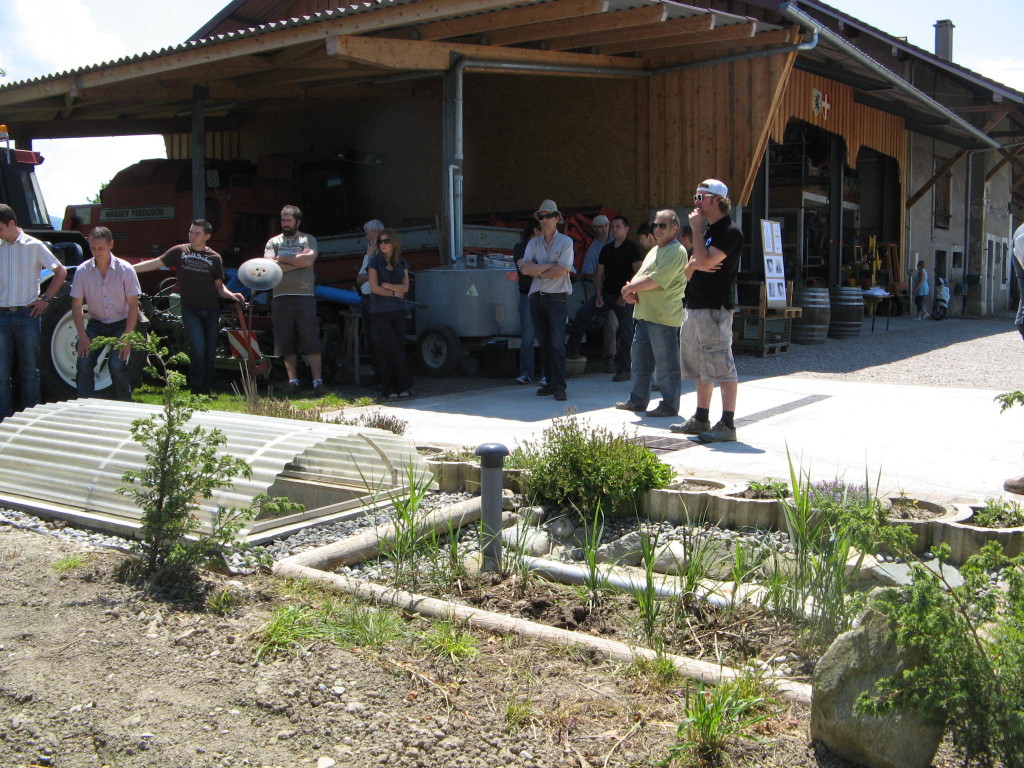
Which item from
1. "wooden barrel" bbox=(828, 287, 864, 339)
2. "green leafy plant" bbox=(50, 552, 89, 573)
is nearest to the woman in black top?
"green leafy plant" bbox=(50, 552, 89, 573)

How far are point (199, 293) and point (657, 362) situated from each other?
172 inches

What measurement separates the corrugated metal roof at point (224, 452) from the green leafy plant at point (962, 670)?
3.06m

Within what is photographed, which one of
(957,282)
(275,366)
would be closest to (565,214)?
(275,366)

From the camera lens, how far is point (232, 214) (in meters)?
15.4

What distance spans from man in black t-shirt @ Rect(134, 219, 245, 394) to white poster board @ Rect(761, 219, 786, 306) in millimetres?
7698

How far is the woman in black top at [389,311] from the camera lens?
9586 millimetres

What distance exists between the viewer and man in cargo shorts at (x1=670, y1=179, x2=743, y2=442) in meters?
7.04

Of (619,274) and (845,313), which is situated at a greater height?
(619,274)

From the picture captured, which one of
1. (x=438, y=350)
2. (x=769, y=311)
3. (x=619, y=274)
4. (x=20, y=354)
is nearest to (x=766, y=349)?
(x=769, y=311)

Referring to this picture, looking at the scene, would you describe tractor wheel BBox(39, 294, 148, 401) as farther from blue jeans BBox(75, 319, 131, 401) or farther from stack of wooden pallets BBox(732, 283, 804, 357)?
stack of wooden pallets BBox(732, 283, 804, 357)

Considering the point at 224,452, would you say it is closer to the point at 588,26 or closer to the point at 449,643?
the point at 449,643

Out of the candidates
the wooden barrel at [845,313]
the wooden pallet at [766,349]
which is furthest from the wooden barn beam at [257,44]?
the wooden barrel at [845,313]

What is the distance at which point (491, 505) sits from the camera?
4.45 metres

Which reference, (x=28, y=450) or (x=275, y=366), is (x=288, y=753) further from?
(x=275, y=366)
